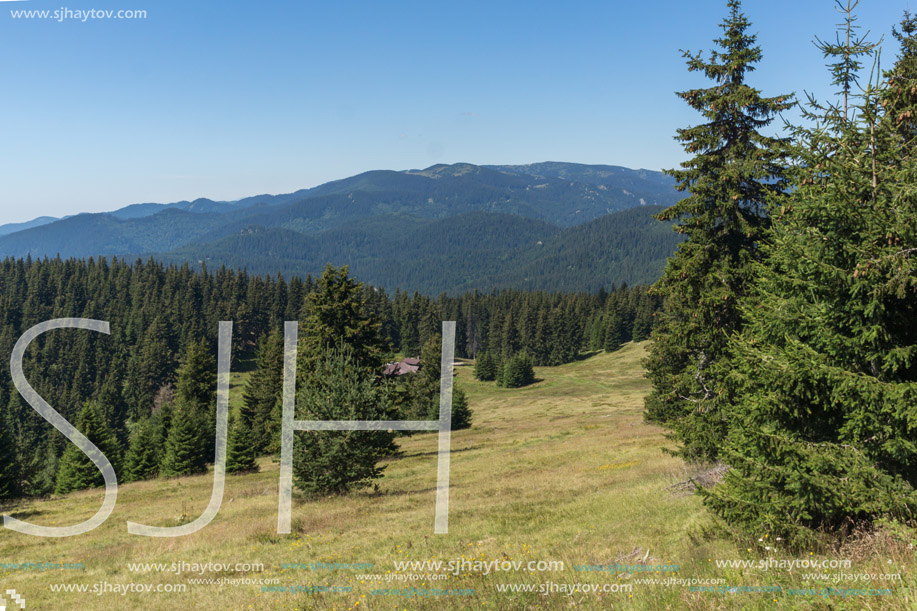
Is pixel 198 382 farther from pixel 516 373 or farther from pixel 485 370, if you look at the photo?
pixel 485 370

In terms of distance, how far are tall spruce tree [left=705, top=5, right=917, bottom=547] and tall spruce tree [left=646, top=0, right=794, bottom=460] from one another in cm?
658

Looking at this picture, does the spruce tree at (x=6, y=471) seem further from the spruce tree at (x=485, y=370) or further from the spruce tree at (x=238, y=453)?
the spruce tree at (x=485, y=370)

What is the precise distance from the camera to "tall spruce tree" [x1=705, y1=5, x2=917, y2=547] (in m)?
7.98

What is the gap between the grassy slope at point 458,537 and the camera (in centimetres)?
825

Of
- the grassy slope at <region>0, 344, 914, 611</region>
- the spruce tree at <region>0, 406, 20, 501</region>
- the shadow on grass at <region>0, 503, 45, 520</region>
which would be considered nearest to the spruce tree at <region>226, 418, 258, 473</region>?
the grassy slope at <region>0, 344, 914, 611</region>

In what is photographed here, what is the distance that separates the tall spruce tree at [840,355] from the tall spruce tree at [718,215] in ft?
21.6

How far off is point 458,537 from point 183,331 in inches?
5350

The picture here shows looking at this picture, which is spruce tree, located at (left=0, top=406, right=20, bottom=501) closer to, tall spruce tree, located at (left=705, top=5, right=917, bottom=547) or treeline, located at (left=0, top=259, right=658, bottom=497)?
treeline, located at (left=0, top=259, right=658, bottom=497)

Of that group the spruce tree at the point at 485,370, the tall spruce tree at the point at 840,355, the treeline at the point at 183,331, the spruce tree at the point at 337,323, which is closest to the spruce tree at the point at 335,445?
the spruce tree at the point at 337,323

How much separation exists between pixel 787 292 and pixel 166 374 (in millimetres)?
123153

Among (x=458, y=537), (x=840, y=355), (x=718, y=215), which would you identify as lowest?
(x=458, y=537)

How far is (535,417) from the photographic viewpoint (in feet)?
210

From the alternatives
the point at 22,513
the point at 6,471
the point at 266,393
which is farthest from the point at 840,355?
the point at 266,393

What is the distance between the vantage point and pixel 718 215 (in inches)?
673
